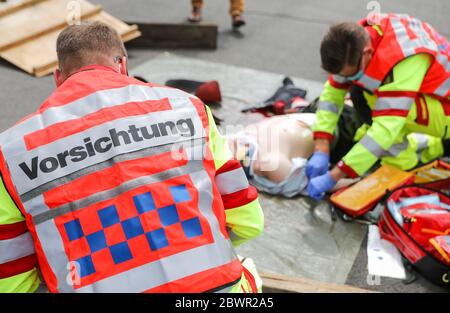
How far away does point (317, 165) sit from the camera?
8.19ft

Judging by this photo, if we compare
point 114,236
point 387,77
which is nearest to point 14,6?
point 387,77

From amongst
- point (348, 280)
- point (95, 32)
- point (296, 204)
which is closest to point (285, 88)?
point (296, 204)

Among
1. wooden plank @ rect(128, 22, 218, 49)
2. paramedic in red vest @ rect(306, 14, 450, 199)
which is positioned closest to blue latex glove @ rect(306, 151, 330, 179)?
paramedic in red vest @ rect(306, 14, 450, 199)

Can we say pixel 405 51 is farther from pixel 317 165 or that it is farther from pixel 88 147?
pixel 88 147

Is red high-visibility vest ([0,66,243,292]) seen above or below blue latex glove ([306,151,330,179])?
above

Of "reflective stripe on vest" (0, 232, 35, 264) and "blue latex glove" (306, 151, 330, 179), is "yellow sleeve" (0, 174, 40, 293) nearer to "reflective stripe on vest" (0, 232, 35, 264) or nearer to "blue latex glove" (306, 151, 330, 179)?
"reflective stripe on vest" (0, 232, 35, 264)

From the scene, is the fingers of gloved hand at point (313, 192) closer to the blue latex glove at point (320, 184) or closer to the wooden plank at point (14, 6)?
the blue latex glove at point (320, 184)

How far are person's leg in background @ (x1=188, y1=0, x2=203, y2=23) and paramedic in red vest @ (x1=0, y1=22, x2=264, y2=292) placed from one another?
140 inches

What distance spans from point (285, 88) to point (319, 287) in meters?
1.85

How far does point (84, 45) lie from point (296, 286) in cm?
112

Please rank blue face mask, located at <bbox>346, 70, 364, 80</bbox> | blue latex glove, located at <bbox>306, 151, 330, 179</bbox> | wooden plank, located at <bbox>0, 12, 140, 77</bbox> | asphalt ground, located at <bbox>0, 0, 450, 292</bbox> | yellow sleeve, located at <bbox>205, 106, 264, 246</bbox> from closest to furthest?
1. yellow sleeve, located at <bbox>205, 106, 264, 246</bbox>
2. blue face mask, located at <bbox>346, 70, 364, 80</bbox>
3. blue latex glove, located at <bbox>306, 151, 330, 179</bbox>
4. asphalt ground, located at <bbox>0, 0, 450, 292</bbox>
5. wooden plank, located at <bbox>0, 12, 140, 77</bbox>

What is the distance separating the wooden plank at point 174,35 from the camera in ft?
13.3

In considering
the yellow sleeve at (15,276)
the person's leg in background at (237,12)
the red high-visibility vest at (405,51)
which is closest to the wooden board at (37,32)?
the person's leg in background at (237,12)

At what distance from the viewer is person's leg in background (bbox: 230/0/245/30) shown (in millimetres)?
4488
